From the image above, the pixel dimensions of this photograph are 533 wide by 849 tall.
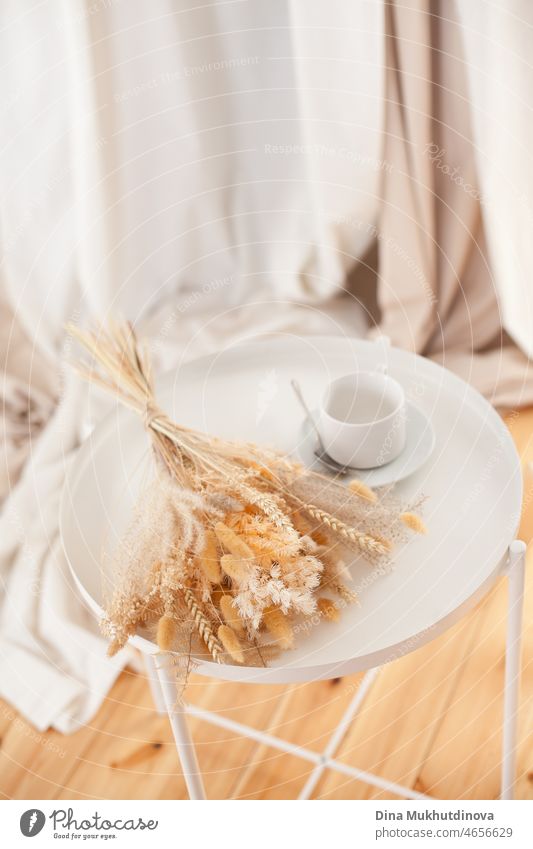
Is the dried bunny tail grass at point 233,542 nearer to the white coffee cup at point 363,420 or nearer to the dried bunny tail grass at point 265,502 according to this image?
the dried bunny tail grass at point 265,502

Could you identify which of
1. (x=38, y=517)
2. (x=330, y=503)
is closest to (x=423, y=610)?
(x=330, y=503)

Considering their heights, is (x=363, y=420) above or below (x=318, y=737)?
above

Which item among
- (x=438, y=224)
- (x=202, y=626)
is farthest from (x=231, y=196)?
(x=202, y=626)

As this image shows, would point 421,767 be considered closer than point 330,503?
No

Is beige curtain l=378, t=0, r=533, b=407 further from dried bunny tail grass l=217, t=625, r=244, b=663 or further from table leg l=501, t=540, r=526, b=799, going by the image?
dried bunny tail grass l=217, t=625, r=244, b=663

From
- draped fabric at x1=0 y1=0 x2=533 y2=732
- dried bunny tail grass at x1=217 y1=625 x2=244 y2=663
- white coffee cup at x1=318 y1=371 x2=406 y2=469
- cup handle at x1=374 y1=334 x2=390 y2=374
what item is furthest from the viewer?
draped fabric at x1=0 y1=0 x2=533 y2=732

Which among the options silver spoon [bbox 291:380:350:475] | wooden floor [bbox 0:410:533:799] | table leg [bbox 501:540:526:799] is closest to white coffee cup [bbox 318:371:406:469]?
silver spoon [bbox 291:380:350:475]

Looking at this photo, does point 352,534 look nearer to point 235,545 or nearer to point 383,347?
point 235,545
